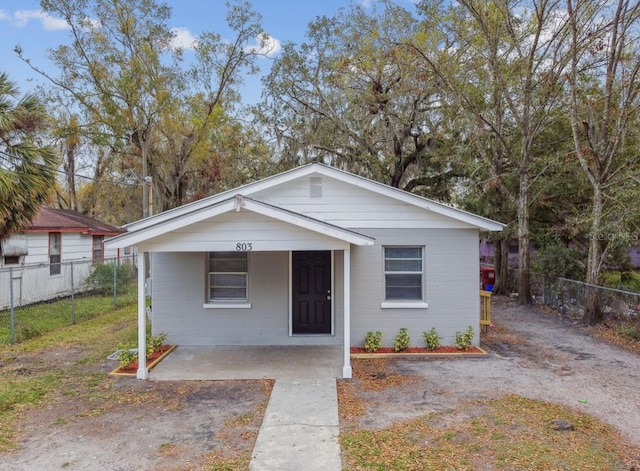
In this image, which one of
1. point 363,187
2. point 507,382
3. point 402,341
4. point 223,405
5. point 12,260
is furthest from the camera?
point 12,260

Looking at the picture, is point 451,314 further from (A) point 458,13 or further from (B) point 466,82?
(A) point 458,13

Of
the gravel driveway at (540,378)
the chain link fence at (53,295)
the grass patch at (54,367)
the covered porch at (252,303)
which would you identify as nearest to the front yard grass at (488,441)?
the gravel driveway at (540,378)

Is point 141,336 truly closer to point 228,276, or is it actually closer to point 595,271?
point 228,276

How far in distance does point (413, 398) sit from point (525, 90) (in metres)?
11.4

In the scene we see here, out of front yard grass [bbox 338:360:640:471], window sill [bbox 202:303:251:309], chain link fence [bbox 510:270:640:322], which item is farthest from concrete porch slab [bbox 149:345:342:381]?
chain link fence [bbox 510:270:640:322]

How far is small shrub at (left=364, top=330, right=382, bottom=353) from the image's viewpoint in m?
8.85

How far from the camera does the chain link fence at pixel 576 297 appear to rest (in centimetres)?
1062

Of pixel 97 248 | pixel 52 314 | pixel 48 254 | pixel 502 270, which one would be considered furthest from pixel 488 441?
pixel 97 248

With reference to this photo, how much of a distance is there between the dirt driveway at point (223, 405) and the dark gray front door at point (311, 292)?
1.72 metres

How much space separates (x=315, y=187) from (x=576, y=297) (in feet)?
29.2

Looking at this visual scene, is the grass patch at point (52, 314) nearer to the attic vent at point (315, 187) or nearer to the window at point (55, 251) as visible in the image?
the window at point (55, 251)

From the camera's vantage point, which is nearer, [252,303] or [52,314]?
[252,303]

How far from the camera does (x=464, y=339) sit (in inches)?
352

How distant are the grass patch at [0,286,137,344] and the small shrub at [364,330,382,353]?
802 cm
